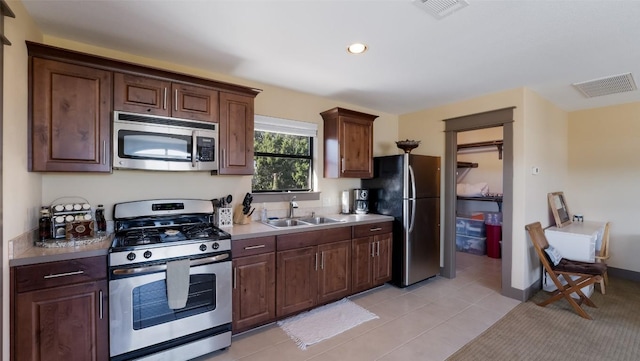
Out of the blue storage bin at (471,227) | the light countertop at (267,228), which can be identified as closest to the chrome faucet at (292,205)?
the light countertop at (267,228)

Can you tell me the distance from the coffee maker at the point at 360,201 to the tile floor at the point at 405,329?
40.6 inches

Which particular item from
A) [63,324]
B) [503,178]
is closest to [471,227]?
[503,178]

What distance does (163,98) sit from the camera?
236 centimetres

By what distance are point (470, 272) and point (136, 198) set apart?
4.42 meters

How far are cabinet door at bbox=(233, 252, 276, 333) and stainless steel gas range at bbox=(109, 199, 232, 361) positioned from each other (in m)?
0.12

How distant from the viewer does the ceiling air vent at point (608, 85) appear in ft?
9.82

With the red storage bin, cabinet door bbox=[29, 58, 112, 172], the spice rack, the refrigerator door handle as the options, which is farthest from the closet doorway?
cabinet door bbox=[29, 58, 112, 172]

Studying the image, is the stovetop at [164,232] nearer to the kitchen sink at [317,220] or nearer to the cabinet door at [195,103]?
the cabinet door at [195,103]

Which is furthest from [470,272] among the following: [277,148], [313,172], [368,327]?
[277,148]

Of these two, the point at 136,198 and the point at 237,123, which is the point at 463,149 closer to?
the point at 237,123

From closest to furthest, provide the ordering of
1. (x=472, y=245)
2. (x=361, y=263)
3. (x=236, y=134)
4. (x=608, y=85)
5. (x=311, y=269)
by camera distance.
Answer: (x=236, y=134) → (x=311, y=269) → (x=608, y=85) → (x=361, y=263) → (x=472, y=245)

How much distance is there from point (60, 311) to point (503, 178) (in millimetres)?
4240

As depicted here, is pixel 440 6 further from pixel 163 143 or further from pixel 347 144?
pixel 163 143

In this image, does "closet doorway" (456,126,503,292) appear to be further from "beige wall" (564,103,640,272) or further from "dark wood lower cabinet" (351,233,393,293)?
"dark wood lower cabinet" (351,233,393,293)
